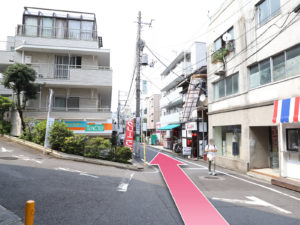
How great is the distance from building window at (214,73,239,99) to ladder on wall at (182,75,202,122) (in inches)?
111

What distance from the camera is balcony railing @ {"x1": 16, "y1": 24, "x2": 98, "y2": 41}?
62.7 feet

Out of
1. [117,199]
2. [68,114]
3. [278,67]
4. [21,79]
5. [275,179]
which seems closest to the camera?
[117,199]

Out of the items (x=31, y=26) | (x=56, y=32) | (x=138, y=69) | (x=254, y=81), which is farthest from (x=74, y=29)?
(x=254, y=81)

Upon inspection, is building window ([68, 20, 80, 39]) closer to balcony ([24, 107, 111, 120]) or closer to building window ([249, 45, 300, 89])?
balcony ([24, 107, 111, 120])

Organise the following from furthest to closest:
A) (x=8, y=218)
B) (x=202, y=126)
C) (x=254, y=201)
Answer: (x=202, y=126)
(x=254, y=201)
(x=8, y=218)

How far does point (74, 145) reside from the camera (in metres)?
13.1

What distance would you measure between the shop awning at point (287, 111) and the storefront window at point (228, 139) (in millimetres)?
3932

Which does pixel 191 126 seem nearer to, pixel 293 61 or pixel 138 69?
pixel 138 69

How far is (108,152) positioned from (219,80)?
31.7 feet

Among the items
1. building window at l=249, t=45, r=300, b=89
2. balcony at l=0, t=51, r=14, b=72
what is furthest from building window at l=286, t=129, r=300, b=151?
balcony at l=0, t=51, r=14, b=72

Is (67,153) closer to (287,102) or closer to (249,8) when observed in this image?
(287,102)

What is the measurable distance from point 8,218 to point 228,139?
1327 centimetres

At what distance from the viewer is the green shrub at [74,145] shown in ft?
42.4

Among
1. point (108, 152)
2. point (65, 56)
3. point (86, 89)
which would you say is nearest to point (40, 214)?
point (108, 152)
